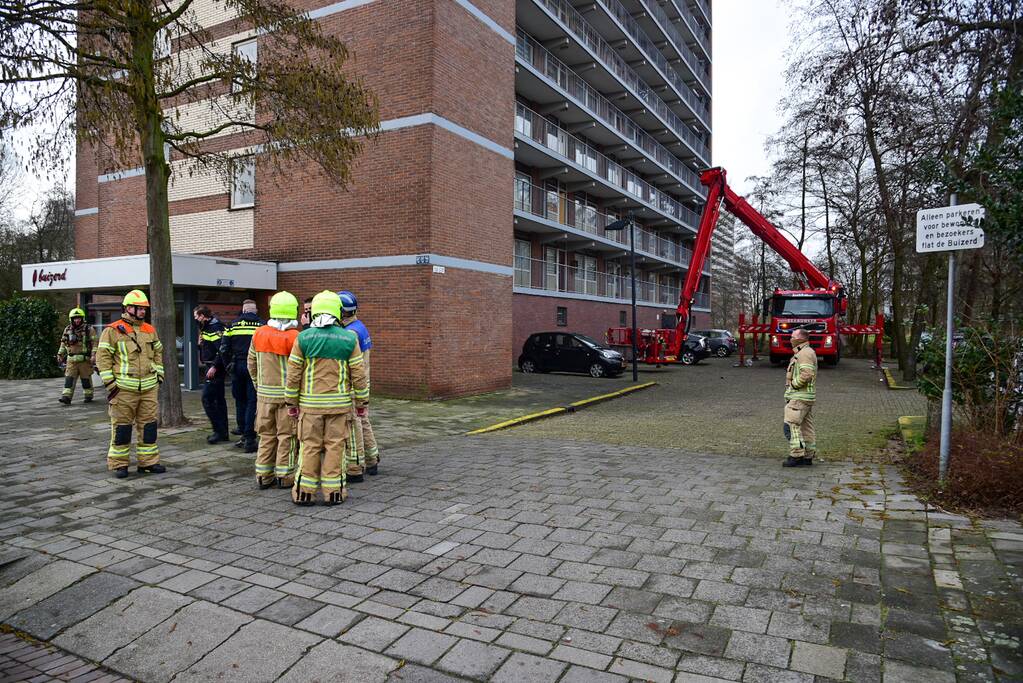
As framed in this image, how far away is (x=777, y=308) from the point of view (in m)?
25.4

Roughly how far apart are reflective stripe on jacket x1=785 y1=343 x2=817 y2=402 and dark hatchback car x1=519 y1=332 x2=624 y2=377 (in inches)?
527

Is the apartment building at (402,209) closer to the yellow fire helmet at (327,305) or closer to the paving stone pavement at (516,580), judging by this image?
the yellow fire helmet at (327,305)

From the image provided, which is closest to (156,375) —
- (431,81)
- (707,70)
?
(431,81)

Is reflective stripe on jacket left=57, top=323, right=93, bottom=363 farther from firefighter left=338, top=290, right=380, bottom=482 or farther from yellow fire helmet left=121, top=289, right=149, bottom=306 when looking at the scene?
firefighter left=338, top=290, right=380, bottom=482

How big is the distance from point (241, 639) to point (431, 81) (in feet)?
42.2

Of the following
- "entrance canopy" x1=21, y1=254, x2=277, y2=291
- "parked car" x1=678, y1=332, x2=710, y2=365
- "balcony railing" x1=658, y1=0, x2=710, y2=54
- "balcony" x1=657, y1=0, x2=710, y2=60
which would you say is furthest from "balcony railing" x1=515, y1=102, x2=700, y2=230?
"entrance canopy" x1=21, y1=254, x2=277, y2=291

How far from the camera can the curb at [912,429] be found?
26.8 feet

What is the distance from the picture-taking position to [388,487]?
6.28 metres

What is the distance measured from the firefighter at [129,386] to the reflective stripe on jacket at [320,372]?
220 cm

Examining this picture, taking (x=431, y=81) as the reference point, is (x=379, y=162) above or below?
below

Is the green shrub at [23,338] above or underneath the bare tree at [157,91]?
underneath

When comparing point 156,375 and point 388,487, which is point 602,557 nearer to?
point 388,487

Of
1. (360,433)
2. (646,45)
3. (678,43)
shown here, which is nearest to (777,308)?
(646,45)

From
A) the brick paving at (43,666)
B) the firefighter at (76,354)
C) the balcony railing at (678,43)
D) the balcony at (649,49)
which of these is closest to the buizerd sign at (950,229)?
the brick paving at (43,666)
